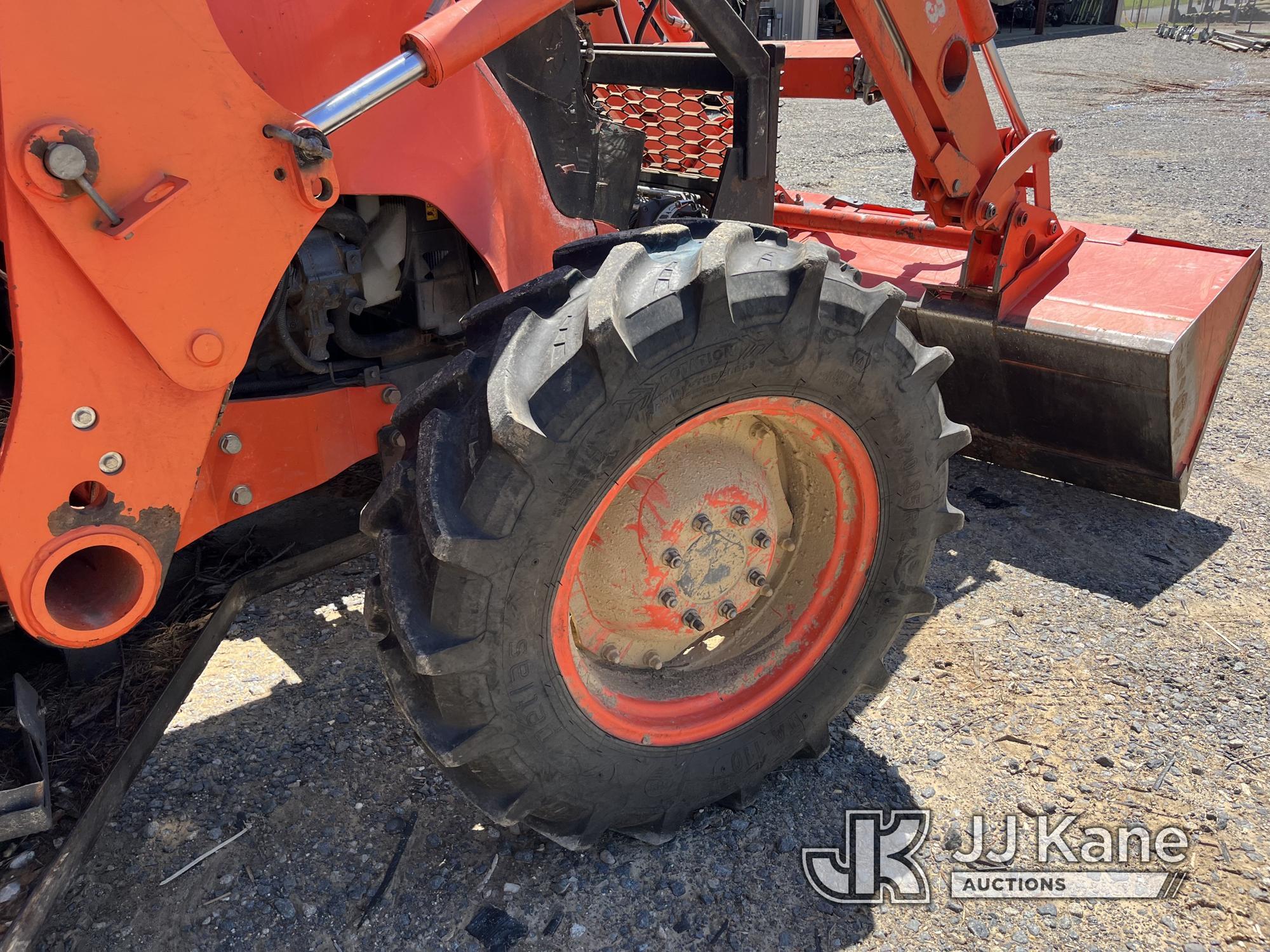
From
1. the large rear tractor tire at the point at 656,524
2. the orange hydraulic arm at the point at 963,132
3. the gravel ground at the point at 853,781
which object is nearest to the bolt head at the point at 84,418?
the large rear tractor tire at the point at 656,524

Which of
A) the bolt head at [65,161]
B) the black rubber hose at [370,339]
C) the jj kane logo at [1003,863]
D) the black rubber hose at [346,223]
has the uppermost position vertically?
the bolt head at [65,161]

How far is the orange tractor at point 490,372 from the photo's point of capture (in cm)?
146

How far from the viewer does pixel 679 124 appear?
11.8 feet

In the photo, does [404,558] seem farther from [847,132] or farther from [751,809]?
[847,132]

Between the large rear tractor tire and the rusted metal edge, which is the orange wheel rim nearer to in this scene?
the large rear tractor tire

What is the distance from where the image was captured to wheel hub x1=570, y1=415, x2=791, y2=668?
2.05m

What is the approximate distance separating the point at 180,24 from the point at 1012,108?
8.80 feet

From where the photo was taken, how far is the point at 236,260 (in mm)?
1569

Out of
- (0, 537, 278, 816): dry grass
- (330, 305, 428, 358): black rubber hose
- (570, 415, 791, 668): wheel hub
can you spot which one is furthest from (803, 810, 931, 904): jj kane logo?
(0, 537, 278, 816): dry grass

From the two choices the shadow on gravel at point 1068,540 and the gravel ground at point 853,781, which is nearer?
the gravel ground at point 853,781

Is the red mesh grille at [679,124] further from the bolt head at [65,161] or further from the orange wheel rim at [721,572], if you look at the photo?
the bolt head at [65,161]

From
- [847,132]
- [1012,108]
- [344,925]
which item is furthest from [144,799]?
[847,132]

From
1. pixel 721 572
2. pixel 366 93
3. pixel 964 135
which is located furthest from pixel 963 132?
pixel 366 93

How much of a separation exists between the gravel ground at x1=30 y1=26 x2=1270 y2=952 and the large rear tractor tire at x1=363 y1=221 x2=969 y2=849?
188mm
